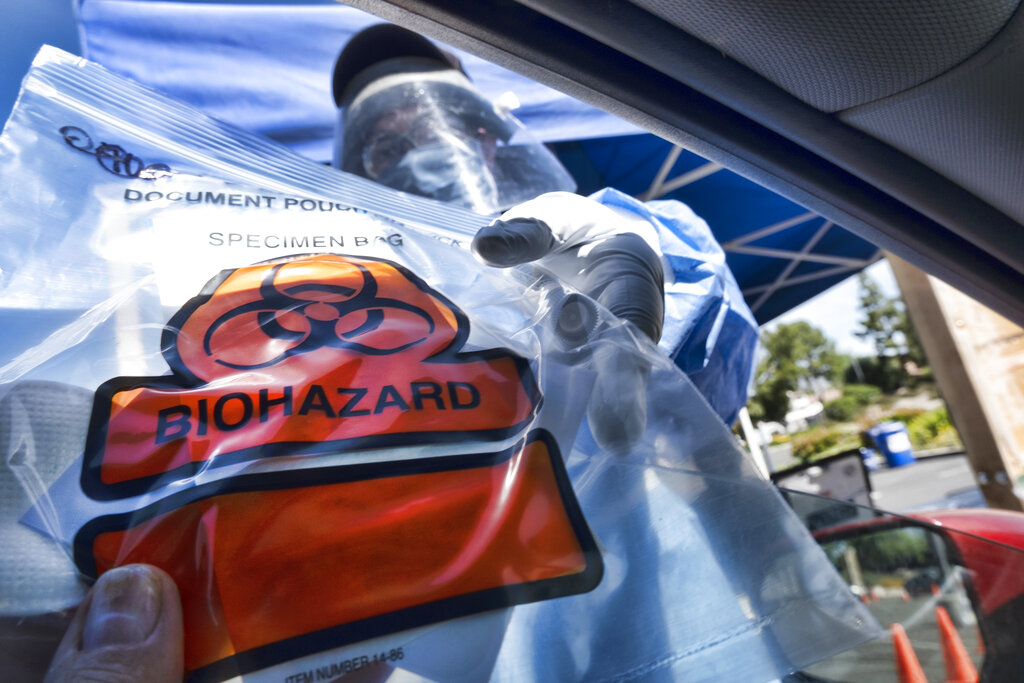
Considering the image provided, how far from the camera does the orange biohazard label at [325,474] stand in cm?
42

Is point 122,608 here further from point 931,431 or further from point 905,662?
point 931,431

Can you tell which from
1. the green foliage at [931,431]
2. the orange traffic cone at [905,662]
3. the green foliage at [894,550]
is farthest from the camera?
the green foliage at [931,431]

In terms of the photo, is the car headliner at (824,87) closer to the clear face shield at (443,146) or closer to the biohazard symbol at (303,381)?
the biohazard symbol at (303,381)

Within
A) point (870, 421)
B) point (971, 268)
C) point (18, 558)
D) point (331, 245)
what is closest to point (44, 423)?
point (18, 558)

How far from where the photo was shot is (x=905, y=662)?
807 mm

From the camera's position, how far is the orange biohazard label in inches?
16.4

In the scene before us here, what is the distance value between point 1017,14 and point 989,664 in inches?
→ 32.8

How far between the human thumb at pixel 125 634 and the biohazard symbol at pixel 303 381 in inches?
2.8

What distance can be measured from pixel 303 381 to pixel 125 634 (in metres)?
0.21

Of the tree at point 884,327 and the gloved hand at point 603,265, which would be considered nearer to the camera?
the gloved hand at point 603,265

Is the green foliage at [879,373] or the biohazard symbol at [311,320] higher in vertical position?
the green foliage at [879,373]

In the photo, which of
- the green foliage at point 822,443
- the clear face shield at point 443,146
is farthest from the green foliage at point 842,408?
the clear face shield at point 443,146

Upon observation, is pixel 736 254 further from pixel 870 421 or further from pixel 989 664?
pixel 870 421

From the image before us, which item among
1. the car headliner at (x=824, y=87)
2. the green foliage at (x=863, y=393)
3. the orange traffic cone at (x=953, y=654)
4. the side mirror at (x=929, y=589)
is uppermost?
the green foliage at (x=863, y=393)
